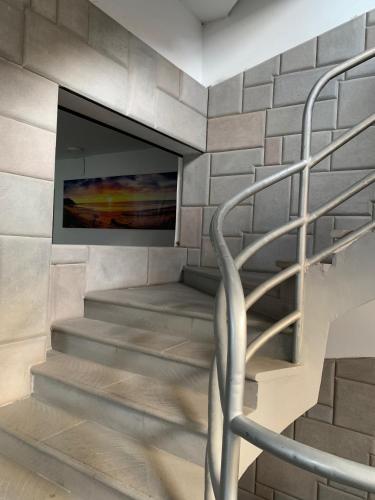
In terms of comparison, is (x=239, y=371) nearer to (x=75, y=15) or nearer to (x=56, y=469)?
(x=56, y=469)

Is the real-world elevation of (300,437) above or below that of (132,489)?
below

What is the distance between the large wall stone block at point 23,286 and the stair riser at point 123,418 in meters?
0.25

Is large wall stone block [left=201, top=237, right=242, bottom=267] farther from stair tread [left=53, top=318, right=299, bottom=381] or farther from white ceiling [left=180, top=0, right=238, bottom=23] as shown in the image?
white ceiling [left=180, top=0, right=238, bottom=23]

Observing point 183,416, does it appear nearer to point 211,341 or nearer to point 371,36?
point 211,341

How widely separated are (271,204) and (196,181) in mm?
663

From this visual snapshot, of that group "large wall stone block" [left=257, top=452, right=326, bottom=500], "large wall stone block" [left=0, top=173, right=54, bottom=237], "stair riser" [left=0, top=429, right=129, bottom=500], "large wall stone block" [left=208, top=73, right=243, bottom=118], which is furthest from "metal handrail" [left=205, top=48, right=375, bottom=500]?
"large wall stone block" [left=257, top=452, right=326, bottom=500]

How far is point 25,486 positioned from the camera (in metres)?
1.21

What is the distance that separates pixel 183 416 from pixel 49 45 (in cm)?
171

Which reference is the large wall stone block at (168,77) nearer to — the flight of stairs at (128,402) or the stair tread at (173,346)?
the flight of stairs at (128,402)

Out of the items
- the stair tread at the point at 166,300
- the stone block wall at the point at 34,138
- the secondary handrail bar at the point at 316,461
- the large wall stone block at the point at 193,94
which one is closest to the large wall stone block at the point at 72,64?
the stone block wall at the point at 34,138

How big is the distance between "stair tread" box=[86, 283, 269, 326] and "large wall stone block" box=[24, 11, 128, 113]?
1.06m

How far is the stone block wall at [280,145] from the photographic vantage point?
229 cm

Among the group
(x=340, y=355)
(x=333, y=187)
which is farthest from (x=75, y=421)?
(x=333, y=187)

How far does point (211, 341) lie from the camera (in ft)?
5.39
